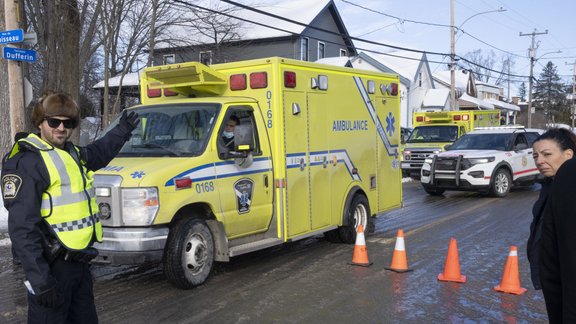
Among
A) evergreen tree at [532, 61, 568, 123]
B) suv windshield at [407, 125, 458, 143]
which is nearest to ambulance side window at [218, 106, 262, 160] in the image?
suv windshield at [407, 125, 458, 143]

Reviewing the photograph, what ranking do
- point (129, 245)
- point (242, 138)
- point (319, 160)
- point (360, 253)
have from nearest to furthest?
point (129, 245) → point (242, 138) → point (360, 253) → point (319, 160)

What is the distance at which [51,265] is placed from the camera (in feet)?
10.0

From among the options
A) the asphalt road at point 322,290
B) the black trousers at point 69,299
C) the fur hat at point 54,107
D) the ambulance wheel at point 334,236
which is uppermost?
the fur hat at point 54,107

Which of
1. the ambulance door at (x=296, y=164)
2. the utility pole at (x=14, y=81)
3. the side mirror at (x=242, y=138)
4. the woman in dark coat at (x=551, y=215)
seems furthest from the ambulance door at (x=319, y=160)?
the utility pole at (x=14, y=81)

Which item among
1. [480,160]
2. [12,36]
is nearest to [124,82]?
[480,160]

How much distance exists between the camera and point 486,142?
15.3 meters

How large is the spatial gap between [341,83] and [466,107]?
161 feet

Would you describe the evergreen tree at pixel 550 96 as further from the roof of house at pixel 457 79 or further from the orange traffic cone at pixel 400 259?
the orange traffic cone at pixel 400 259

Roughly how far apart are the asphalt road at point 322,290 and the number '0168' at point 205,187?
1.10 meters

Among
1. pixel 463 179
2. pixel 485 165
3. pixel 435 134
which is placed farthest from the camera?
pixel 435 134

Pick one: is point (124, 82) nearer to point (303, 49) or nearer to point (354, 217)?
point (303, 49)

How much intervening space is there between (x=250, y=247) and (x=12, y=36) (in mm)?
5670

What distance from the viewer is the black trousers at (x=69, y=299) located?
9.98 feet

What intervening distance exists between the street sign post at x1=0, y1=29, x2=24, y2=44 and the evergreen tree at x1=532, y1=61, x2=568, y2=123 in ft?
288
